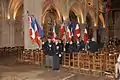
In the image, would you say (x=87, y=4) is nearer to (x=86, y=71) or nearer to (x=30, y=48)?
(x=30, y=48)

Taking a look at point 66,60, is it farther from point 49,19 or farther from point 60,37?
point 49,19

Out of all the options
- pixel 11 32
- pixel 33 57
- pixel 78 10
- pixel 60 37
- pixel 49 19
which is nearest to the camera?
pixel 33 57

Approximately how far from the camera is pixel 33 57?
2036cm

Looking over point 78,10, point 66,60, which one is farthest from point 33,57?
point 78,10

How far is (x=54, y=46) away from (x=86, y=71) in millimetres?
2462

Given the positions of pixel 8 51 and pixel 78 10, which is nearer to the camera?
pixel 8 51

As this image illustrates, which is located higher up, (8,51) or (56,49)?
(8,51)

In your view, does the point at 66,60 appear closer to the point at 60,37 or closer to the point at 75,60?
the point at 75,60

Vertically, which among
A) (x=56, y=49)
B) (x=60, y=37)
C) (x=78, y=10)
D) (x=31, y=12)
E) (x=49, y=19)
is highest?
(x=78, y=10)

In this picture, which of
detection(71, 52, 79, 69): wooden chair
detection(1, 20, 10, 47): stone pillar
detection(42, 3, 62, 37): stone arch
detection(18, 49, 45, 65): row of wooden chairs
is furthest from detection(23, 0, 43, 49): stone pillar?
detection(42, 3, 62, 37): stone arch

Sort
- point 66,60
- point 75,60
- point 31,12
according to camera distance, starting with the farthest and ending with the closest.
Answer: point 31,12 < point 66,60 < point 75,60

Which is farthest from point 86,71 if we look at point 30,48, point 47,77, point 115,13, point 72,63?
point 115,13

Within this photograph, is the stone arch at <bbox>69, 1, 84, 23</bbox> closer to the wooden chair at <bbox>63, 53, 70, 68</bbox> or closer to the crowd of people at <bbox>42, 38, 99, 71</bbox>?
the crowd of people at <bbox>42, 38, 99, 71</bbox>

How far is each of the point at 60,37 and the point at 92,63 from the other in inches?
300
